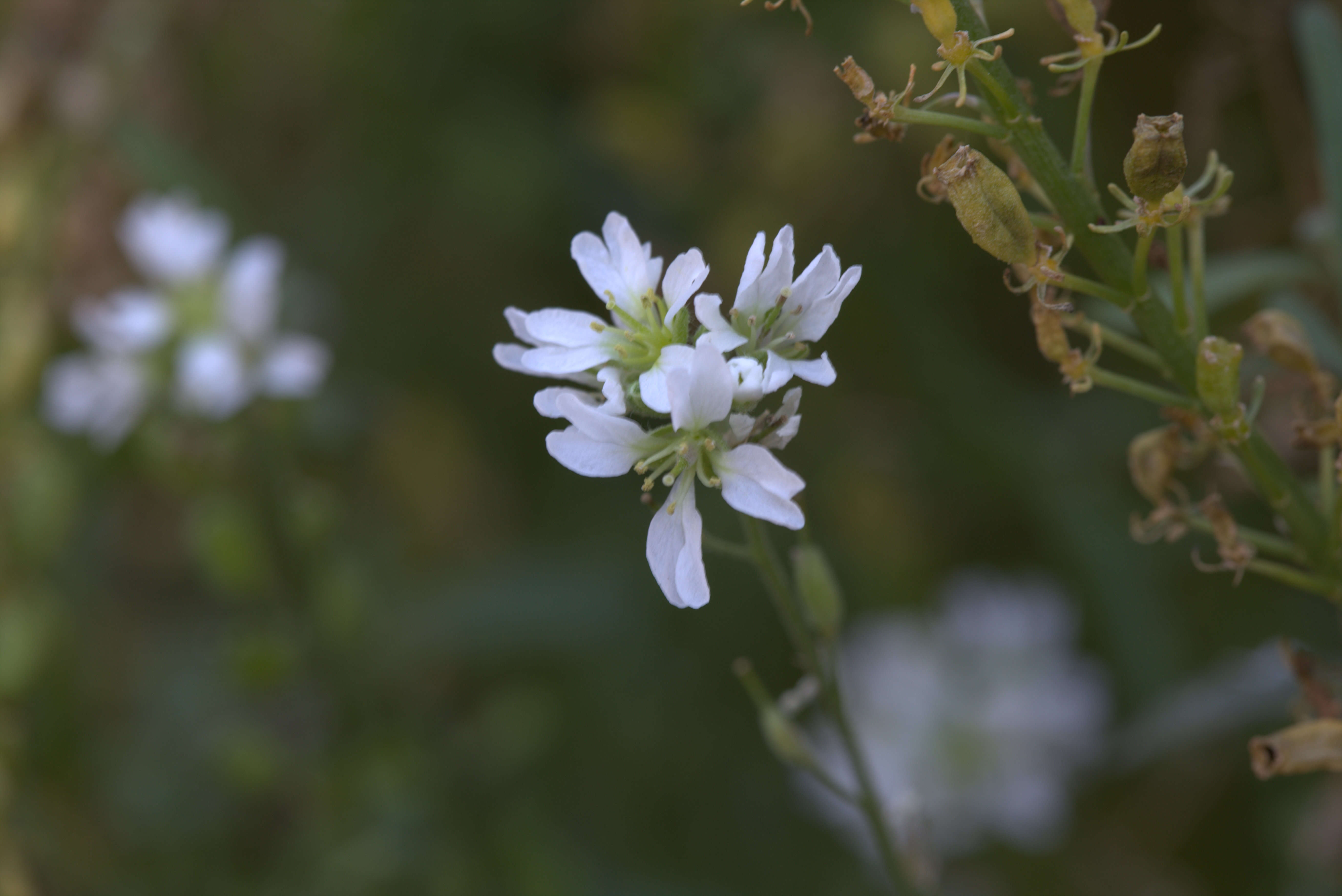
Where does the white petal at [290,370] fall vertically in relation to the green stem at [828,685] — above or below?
above

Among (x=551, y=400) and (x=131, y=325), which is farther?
(x=131, y=325)

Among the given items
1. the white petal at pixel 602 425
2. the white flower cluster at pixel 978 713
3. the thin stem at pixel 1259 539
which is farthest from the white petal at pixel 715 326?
the white flower cluster at pixel 978 713

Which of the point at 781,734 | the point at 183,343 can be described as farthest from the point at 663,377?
the point at 183,343

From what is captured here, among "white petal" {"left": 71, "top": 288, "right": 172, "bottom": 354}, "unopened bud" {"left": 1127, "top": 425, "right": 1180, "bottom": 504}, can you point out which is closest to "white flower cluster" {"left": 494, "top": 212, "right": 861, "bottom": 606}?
"unopened bud" {"left": 1127, "top": 425, "right": 1180, "bottom": 504}

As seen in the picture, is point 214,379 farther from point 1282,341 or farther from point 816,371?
point 1282,341

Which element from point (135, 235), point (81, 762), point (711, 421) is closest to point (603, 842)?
point (81, 762)

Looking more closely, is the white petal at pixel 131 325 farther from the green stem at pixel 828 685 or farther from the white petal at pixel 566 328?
the green stem at pixel 828 685
